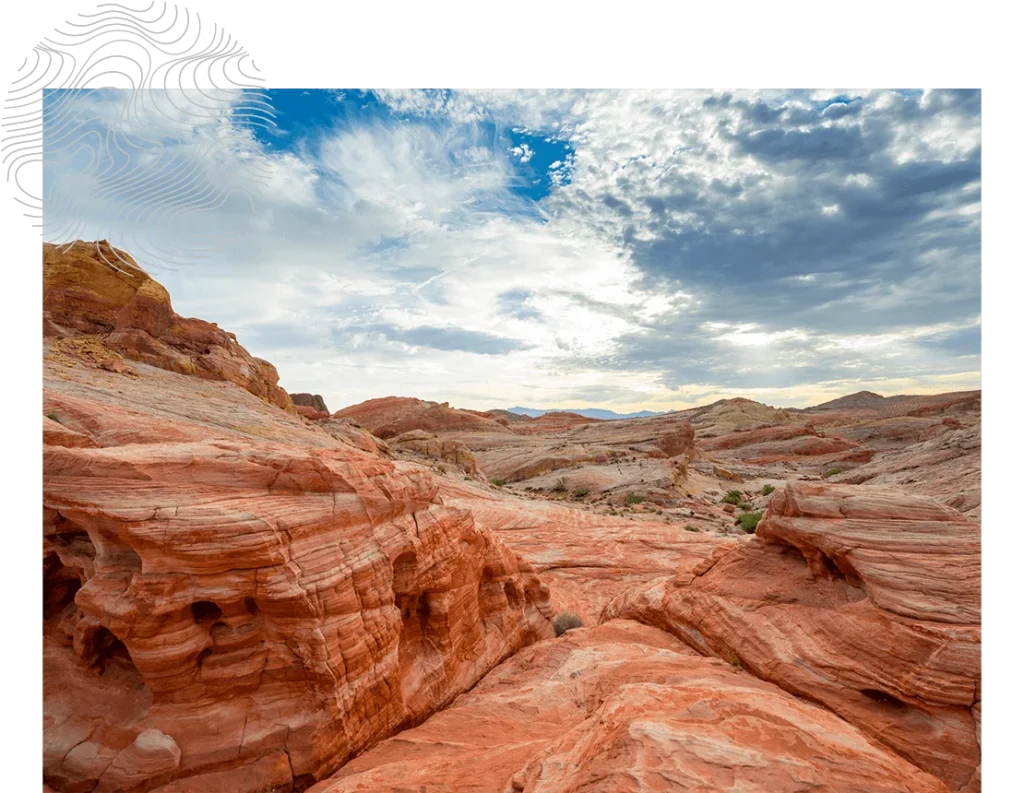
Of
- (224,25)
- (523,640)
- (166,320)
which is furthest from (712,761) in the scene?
(166,320)

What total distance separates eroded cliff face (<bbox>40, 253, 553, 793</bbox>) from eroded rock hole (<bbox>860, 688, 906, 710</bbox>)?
20.9ft

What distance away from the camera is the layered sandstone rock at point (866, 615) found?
257 inches

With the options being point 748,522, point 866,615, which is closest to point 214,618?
point 866,615

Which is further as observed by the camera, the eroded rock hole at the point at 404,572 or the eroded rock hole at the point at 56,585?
the eroded rock hole at the point at 404,572

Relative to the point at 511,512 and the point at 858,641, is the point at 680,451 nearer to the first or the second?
the point at 511,512

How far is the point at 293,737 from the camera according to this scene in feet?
20.3

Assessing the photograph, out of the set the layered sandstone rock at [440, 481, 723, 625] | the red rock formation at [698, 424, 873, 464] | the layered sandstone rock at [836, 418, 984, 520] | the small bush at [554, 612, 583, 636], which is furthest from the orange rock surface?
the red rock formation at [698, 424, 873, 464]

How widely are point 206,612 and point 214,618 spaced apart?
143 mm

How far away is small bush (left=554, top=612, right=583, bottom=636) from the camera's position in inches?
496

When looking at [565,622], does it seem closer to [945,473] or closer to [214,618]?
[214,618]

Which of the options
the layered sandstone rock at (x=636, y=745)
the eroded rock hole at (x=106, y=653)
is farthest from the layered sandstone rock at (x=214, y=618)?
the layered sandstone rock at (x=636, y=745)

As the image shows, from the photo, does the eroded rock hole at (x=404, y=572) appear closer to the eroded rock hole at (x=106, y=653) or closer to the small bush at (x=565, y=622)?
the eroded rock hole at (x=106, y=653)

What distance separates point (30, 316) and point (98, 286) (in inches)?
1527

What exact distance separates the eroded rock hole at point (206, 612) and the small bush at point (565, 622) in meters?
8.32
